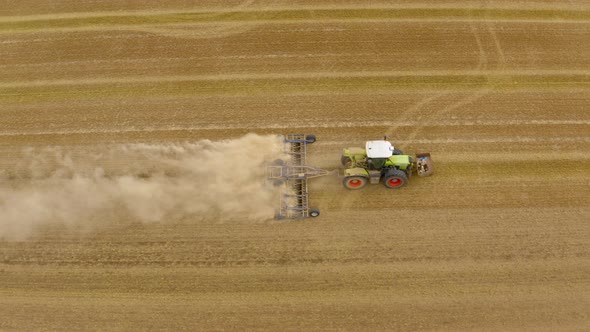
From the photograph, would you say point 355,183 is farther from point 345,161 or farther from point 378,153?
point 378,153

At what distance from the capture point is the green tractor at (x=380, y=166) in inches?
519

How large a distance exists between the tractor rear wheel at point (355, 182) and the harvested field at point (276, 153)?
384mm

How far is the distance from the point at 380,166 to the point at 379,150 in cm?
65

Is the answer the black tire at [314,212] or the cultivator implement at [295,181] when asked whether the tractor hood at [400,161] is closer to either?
the cultivator implement at [295,181]

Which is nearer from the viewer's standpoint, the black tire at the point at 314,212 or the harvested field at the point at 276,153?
the harvested field at the point at 276,153

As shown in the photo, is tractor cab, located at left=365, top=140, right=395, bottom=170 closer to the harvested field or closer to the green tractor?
the green tractor

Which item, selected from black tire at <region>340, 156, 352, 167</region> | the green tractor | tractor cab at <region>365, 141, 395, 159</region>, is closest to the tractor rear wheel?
the green tractor

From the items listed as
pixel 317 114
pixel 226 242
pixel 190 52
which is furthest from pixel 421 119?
pixel 190 52

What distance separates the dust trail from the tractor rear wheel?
2839mm

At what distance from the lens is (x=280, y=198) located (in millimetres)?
13844

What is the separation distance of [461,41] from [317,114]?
854 cm

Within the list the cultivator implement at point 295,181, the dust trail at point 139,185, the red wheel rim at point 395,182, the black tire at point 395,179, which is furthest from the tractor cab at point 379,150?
the dust trail at point 139,185

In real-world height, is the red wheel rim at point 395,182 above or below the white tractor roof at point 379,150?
below

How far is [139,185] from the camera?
1424 cm
